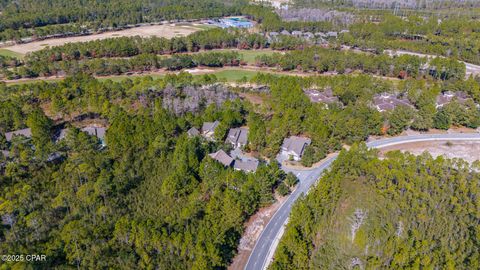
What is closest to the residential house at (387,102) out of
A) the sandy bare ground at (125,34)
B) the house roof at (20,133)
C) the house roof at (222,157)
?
the house roof at (222,157)

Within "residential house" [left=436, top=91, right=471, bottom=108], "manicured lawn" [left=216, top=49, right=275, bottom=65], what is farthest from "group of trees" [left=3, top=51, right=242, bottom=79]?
"residential house" [left=436, top=91, right=471, bottom=108]

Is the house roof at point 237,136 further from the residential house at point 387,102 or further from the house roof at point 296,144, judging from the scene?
the residential house at point 387,102

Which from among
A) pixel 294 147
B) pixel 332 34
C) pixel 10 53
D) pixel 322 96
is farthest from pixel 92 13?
pixel 294 147

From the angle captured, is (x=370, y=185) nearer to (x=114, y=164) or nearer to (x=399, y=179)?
(x=399, y=179)

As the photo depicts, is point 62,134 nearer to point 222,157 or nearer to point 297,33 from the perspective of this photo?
point 222,157

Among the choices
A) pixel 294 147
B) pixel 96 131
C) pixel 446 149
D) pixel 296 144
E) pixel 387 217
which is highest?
pixel 96 131

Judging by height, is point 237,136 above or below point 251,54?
below

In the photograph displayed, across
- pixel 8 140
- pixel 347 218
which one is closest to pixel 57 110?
pixel 8 140
